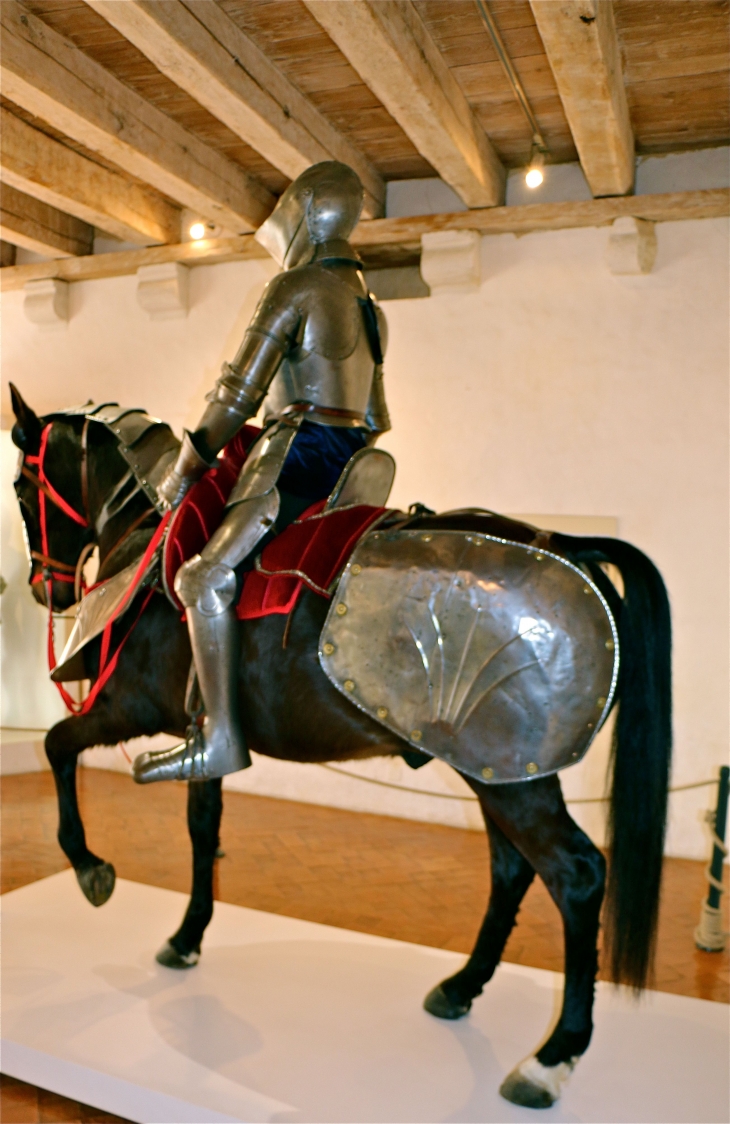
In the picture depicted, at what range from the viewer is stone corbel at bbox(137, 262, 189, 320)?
6031mm

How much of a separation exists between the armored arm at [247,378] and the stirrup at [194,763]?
0.84 m

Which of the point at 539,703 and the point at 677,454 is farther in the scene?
the point at 677,454

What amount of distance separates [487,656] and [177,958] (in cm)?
172

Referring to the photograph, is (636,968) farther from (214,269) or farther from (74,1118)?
(214,269)

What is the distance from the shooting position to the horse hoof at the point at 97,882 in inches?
119

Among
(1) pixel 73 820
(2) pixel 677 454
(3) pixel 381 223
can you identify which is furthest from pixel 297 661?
(3) pixel 381 223

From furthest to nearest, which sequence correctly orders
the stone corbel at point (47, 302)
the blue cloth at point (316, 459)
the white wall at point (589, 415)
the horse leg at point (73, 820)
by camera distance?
the stone corbel at point (47, 302) < the white wall at point (589, 415) < the horse leg at point (73, 820) < the blue cloth at point (316, 459)

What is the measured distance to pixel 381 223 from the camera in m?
5.35

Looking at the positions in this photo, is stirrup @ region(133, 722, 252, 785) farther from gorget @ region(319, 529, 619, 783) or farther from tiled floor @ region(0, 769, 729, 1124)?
tiled floor @ region(0, 769, 729, 1124)

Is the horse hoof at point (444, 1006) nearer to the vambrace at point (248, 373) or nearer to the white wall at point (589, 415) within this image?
the vambrace at point (248, 373)

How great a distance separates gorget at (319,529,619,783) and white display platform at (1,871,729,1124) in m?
0.89

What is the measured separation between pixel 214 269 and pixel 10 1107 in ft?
16.4

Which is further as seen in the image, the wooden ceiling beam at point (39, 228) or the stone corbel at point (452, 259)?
the wooden ceiling beam at point (39, 228)

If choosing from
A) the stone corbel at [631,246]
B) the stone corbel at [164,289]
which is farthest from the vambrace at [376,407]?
the stone corbel at [164,289]
